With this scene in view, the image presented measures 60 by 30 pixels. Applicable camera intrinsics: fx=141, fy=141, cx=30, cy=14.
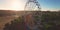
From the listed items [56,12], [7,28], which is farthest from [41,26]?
[7,28]

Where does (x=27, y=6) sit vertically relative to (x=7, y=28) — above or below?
above

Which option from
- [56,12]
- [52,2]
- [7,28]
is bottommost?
[7,28]

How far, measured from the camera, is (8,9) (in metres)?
1.50

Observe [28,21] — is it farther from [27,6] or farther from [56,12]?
[56,12]

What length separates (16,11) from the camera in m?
1.50

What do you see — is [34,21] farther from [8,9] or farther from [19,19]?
[8,9]

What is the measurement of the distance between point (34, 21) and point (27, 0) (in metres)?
0.24

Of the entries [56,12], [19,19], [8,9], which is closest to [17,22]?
[19,19]

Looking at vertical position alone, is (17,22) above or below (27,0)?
below

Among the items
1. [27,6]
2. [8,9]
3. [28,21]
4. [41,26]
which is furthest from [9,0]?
[41,26]

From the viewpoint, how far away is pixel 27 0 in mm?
1520

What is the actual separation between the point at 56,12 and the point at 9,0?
0.52m

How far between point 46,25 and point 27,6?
0.95ft

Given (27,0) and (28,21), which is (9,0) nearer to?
(27,0)
